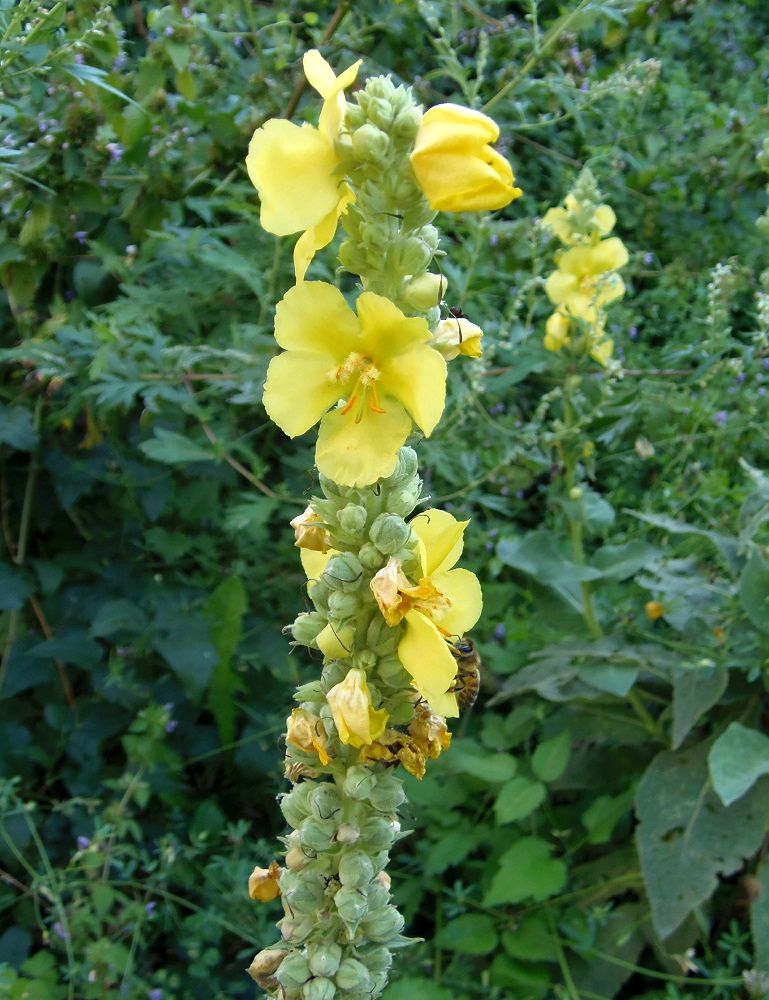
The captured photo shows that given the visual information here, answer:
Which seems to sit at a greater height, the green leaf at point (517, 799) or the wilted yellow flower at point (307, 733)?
the wilted yellow flower at point (307, 733)

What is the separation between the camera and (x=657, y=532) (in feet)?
9.77

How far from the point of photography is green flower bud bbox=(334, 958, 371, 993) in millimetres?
1126

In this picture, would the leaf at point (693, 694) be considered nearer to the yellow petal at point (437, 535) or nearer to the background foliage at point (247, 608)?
the background foliage at point (247, 608)

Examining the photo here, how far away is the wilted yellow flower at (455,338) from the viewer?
3.79 feet

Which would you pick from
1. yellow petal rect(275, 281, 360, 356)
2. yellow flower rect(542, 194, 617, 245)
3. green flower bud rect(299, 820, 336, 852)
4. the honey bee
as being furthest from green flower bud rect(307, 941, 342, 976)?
yellow flower rect(542, 194, 617, 245)

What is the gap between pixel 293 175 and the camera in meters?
1.06

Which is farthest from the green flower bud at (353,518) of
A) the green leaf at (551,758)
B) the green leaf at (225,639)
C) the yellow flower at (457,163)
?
the green leaf at (225,639)

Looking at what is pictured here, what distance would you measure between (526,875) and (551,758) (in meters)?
0.27

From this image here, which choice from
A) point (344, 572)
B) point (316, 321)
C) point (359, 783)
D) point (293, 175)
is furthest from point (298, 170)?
point (359, 783)

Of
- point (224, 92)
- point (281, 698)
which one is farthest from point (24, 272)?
point (281, 698)

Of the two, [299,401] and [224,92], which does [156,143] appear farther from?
[299,401]

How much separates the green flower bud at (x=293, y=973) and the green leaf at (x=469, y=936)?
1.06 metres

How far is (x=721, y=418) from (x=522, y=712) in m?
1.03

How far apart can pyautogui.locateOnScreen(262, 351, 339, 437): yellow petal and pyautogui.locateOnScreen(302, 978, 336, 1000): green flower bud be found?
2.01 ft
